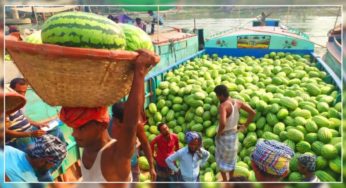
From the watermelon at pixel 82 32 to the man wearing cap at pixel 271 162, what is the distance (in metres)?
0.68

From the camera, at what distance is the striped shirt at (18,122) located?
1806 mm

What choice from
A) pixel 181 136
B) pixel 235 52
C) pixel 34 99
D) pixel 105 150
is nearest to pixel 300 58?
pixel 235 52

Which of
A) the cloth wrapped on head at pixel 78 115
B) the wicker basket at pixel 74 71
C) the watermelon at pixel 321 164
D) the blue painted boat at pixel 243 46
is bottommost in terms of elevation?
the watermelon at pixel 321 164

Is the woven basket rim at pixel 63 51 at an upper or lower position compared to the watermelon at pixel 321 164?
upper

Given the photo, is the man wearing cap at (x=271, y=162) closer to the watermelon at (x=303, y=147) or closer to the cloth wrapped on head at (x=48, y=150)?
the cloth wrapped on head at (x=48, y=150)

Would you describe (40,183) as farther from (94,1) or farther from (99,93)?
(94,1)

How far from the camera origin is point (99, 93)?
0.90 metres

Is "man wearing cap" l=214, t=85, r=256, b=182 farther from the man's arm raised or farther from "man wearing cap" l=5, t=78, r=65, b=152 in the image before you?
the man's arm raised

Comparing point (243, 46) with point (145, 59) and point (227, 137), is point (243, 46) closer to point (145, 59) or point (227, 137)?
point (227, 137)

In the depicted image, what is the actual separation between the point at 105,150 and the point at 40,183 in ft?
1.29

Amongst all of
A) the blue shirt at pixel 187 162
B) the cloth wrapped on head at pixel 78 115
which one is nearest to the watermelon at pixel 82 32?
the cloth wrapped on head at pixel 78 115

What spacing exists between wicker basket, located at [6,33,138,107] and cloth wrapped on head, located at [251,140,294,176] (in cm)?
59

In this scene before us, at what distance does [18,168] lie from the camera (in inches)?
50.4

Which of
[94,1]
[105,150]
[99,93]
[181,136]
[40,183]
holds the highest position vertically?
[94,1]
